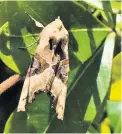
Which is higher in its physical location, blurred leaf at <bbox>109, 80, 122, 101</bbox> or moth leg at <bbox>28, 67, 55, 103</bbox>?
moth leg at <bbox>28, 67, 55, 103</bbox>

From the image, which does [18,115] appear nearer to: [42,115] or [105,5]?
[42,115]

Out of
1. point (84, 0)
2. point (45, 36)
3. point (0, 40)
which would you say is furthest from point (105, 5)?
point (0, 40)

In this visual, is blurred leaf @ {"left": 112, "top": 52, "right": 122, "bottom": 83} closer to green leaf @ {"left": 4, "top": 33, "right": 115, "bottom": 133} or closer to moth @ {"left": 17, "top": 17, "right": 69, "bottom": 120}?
green leaf @ {"left": 4, "top": 33, "right": 115, "bottom": 133}

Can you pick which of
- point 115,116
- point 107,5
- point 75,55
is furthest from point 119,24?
point 115,116

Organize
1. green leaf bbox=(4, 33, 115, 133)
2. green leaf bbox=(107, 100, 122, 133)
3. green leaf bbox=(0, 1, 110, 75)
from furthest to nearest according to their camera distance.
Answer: green leaf bbox=(4, 33, 115, 133)
green leaf bbox=(0, 1, 110, 75)
green leaf bbox=(107, 100, 122, 133)

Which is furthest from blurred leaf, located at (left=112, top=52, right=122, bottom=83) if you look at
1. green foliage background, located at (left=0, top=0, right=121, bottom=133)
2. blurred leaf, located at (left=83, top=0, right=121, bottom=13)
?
blurred leaf, located at (left=83, top=0, right=121, bottom=13)

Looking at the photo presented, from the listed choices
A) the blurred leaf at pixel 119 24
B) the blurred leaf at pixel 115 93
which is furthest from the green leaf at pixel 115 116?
the blurred leaf at pixel 119 24

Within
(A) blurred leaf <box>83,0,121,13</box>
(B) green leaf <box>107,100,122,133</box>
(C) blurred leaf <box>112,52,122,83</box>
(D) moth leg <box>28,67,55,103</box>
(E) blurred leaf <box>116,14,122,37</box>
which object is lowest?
(B) green leaf <box>107,100,122,133</box>
